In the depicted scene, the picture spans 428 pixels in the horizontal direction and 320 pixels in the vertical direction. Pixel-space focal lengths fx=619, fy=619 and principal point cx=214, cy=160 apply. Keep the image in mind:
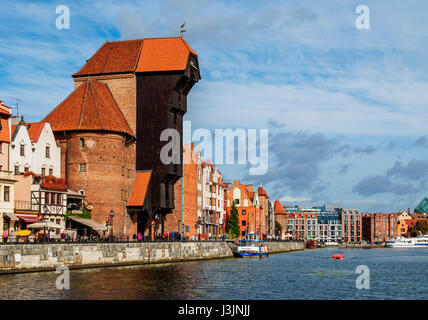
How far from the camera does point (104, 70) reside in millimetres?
88688

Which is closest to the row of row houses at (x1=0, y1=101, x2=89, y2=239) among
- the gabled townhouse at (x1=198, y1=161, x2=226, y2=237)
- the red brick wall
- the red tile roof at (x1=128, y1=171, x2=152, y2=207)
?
A: the red brick wall

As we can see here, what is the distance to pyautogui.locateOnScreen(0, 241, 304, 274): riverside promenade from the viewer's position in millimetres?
50688

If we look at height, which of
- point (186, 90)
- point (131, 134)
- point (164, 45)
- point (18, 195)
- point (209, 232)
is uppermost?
point (164, 45)

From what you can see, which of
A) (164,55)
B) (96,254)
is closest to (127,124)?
(164,55)

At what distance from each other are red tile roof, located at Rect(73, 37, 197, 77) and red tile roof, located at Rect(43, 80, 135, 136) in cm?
546

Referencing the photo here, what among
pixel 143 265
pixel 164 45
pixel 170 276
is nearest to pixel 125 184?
pixel 143 265

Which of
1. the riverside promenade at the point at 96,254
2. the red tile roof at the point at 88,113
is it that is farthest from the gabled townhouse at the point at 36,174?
the riverside promenade at the point at 96,254

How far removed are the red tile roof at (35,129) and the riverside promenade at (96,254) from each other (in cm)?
1736

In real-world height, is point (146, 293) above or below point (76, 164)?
below

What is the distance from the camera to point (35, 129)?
7375 cm

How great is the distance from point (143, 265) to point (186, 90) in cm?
3208

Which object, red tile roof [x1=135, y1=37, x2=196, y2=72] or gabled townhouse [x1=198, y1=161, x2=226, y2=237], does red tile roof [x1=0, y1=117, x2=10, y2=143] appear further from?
gabled townhouse [x1=198, y1=161, x2=226, y2=237]

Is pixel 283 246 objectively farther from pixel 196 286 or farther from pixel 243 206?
pixel 196 286
